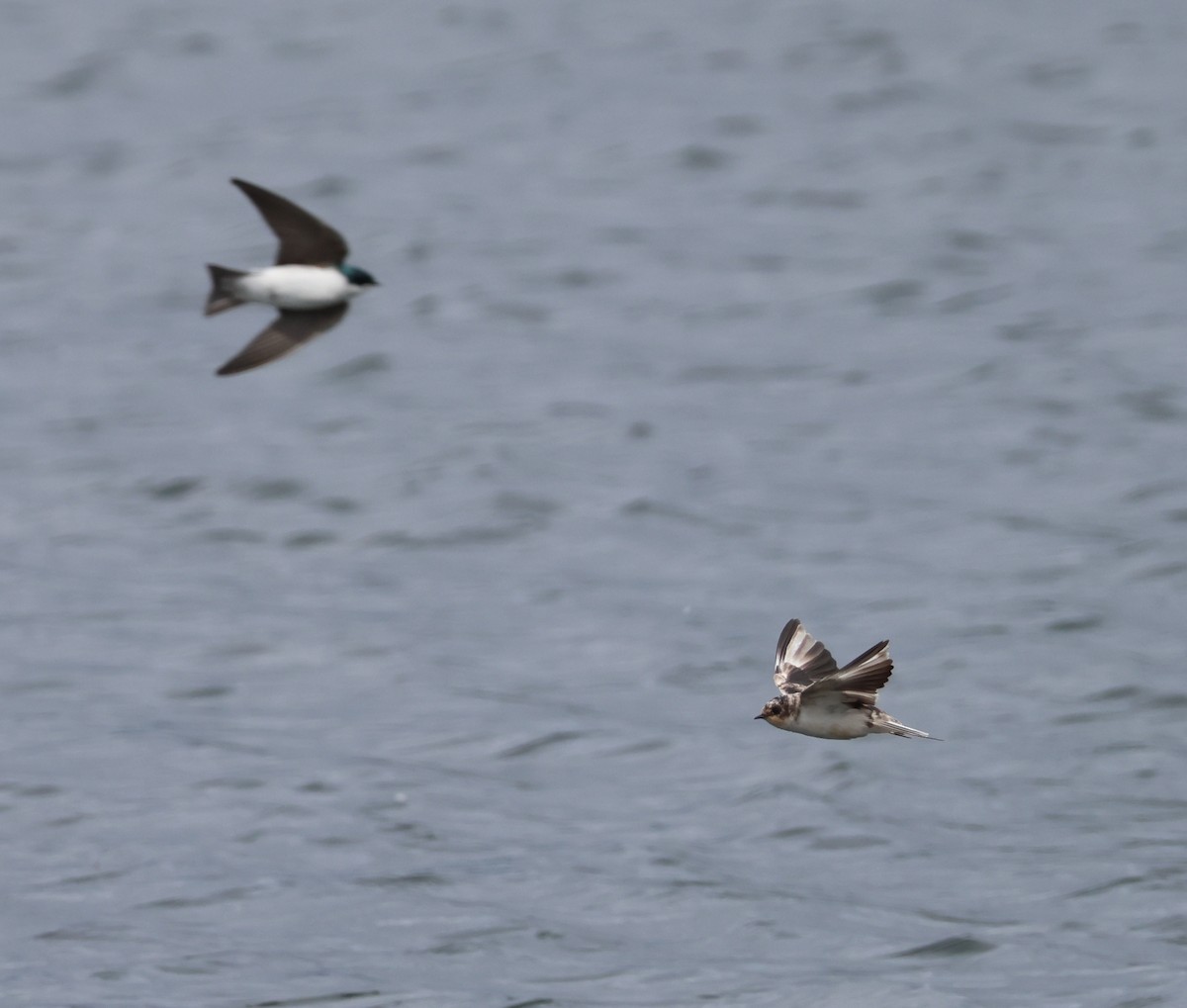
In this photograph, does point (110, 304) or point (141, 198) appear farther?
point (141, 198)

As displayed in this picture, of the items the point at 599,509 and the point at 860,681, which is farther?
the point at 599,509

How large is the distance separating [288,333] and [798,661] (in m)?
3.31

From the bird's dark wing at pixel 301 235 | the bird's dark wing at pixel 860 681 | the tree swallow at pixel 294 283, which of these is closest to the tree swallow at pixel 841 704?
the bird's dark wing at pixel 860 681

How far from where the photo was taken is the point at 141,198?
30.0 meters

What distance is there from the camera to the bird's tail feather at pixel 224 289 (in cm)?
1069

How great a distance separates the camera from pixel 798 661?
8875 mm

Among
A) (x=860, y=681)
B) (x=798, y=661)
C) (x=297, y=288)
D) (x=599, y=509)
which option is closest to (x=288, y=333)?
(x=297, y=288)

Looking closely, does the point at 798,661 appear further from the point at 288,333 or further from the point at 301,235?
the point at 301,235

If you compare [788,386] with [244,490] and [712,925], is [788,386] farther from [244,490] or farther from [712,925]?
[712,925]

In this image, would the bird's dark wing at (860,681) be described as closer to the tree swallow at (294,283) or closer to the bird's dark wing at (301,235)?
the tree swallow at (294,283)

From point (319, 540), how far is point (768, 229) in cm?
1008

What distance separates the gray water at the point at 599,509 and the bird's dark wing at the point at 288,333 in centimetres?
384

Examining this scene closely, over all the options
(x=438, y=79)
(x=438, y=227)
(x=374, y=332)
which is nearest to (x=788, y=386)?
(x=374, y=332)

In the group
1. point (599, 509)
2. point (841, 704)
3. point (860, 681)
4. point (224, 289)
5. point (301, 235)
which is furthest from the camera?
point (599, 509)
